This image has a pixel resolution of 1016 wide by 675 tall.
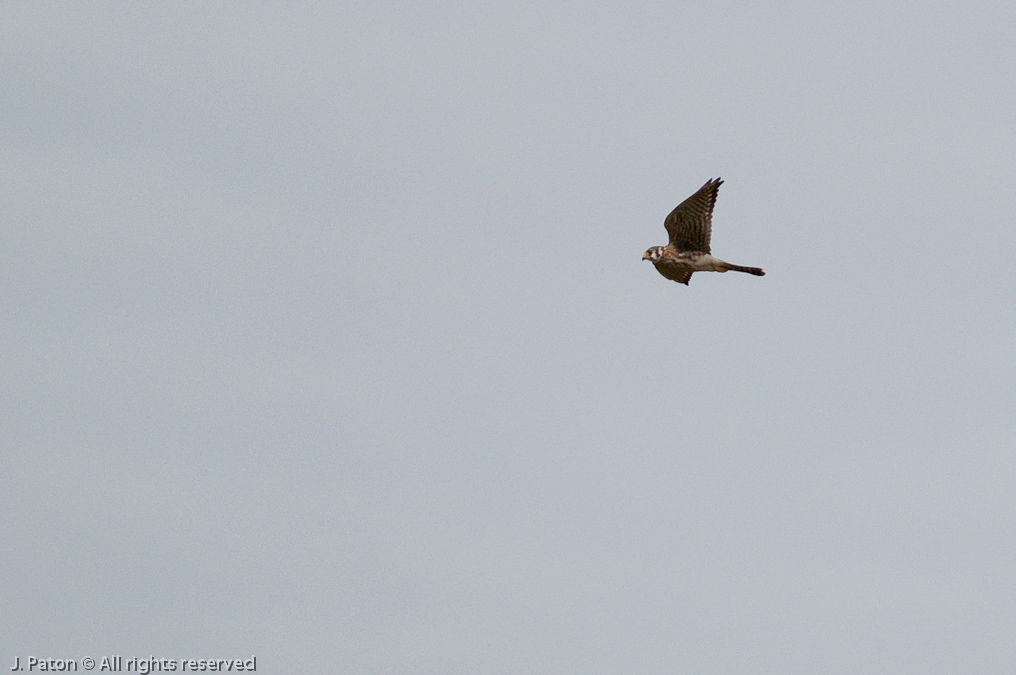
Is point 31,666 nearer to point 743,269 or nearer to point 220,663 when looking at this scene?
point 220,663

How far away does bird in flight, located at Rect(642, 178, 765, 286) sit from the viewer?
45844 mm

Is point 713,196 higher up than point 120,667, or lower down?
higher up

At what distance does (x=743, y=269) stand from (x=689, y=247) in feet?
4.18

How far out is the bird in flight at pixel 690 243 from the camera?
45844mm

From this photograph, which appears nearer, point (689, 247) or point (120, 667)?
point (689, 247)

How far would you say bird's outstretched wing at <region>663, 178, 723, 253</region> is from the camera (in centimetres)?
4572

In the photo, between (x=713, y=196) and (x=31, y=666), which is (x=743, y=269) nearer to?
(x=713, y=196)

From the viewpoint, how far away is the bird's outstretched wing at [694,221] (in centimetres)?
4572

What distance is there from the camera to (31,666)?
49.0 meters

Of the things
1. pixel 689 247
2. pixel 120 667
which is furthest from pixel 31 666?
pixel 689 247

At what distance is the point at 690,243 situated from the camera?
153 ft

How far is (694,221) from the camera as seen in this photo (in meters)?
46.2

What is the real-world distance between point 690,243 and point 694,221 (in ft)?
1.81

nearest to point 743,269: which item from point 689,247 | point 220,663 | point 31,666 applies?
point 689,247
